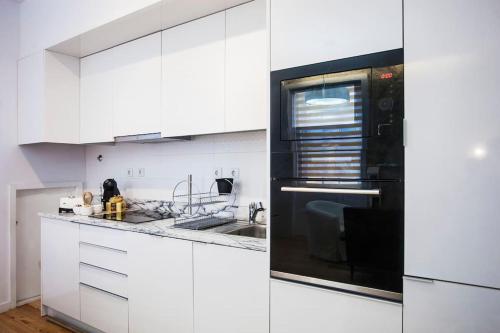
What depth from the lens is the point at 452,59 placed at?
1.31 m

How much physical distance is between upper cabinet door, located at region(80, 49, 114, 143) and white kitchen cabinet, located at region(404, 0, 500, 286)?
2.52 m

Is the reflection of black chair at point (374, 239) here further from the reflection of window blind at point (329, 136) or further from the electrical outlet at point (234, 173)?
the electrical outlet at point (234, 173)

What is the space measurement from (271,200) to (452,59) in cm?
101

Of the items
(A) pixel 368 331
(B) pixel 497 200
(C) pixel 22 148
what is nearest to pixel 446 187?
(B) pixel 497 200

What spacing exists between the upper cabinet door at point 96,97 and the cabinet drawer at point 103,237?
32.8 inches

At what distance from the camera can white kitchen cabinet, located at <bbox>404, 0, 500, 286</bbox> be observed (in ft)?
4.10

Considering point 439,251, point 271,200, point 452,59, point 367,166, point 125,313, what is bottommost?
point 125,313

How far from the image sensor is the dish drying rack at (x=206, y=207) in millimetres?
2463

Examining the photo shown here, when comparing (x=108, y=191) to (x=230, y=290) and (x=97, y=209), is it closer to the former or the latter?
(x=97, y=209)

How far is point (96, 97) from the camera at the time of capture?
3145 mm

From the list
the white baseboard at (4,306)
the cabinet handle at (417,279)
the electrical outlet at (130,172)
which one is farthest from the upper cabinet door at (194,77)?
the white baseboard at (4,306)

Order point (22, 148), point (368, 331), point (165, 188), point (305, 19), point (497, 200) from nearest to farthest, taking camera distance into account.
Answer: point (497, 200) < point (368, 331) < point (305, 19) < point (165, 188) < point (22, 148)

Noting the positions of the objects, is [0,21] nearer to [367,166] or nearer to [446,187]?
[367,166]

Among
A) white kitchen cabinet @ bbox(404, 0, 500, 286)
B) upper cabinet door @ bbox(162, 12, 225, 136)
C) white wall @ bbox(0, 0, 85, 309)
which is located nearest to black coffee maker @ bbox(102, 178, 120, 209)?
white wall @ bbox(0, 0, 85, 309)
